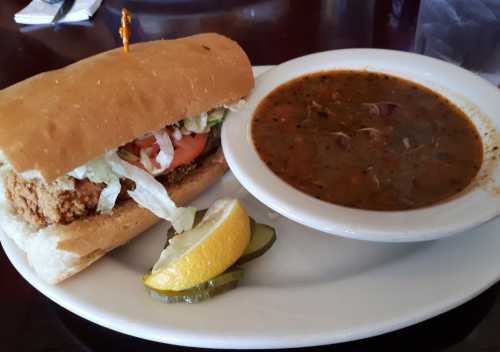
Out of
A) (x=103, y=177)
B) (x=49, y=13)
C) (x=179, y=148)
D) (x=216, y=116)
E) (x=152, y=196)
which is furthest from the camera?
(x=49, y=13)

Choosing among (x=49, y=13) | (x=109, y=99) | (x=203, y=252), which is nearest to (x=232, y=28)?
(x=49, y=13)

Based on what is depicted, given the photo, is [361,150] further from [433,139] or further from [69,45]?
[69,45]

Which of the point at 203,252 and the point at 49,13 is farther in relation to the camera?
the point at 49,13

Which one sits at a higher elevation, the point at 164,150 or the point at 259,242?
the point at 164,150

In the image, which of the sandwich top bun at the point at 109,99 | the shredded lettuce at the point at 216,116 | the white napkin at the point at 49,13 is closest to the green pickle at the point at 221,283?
the sandwich top bun at the point at 109,99

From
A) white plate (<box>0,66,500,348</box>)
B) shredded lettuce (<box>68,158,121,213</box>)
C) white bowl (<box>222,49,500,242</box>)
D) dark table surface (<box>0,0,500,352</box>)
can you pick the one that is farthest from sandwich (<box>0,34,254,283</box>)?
dark table surface (<box>0,0,500,352</box>)

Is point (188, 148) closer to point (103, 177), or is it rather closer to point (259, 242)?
point (103, 177)

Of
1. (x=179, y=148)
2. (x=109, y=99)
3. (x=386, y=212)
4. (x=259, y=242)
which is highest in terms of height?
(x=109, y=99)
